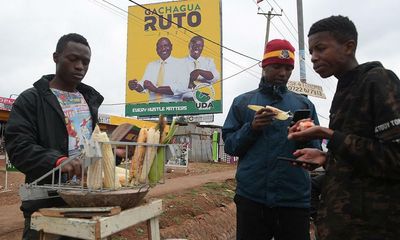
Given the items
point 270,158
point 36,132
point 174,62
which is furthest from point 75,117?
point 174,62

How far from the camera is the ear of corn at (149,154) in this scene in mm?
2162

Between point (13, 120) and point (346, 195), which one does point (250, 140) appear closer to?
point (346, 195)

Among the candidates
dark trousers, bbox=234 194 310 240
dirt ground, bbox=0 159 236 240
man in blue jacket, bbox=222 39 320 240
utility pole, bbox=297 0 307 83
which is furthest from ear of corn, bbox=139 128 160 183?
utility pole, bbox=297 0 307 83

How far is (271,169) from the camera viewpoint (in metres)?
2.65

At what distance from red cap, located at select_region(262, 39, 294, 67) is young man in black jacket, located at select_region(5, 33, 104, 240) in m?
1.19

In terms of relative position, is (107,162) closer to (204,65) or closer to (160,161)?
(160,161)

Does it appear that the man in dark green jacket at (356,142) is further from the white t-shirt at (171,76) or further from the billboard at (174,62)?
the white t-shirt at (171,76)

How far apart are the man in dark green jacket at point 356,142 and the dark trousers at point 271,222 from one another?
0.67 m

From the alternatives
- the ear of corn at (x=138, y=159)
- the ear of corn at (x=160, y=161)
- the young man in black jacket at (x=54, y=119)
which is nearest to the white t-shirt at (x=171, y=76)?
the young man in black jacket at (x=54, y=119)

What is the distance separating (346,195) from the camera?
1811 mm

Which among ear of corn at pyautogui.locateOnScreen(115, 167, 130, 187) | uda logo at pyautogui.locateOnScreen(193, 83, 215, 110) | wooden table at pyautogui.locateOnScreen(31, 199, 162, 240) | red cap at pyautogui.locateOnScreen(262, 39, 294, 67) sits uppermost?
uda logo at pyautogui.locateOnScreen(193, 83, 215, 110)

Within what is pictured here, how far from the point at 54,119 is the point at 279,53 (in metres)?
1.49

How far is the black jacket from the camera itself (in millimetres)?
2125

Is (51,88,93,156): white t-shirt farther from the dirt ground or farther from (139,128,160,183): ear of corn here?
the dirt ground
